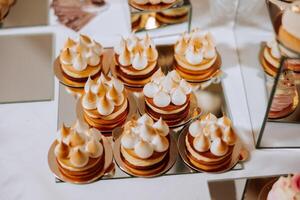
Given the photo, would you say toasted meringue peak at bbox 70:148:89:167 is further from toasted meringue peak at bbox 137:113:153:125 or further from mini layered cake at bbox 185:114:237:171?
mini layered cake at bbox 185:114:237:171

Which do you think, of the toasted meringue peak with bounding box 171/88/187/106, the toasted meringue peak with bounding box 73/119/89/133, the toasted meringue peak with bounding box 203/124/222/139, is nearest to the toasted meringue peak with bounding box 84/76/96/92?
the toasted meringue peak with bounding box 73/119/89/133

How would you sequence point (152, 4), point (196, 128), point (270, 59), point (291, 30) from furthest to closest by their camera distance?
point (152, 4), point (270, 59), point (196, 128), point (291, 30)

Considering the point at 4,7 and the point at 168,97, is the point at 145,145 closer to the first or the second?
the point at 168,97

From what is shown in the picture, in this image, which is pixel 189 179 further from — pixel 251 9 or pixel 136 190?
pixel 251 9

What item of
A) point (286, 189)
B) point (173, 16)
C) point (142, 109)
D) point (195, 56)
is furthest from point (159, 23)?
point (286, 189)

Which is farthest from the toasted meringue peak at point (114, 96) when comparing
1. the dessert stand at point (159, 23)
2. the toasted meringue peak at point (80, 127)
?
the dessert stand at point (159, 23)

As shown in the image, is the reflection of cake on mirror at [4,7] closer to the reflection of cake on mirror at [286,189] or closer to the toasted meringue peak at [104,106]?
the toasted meringue peak at [104,106]
